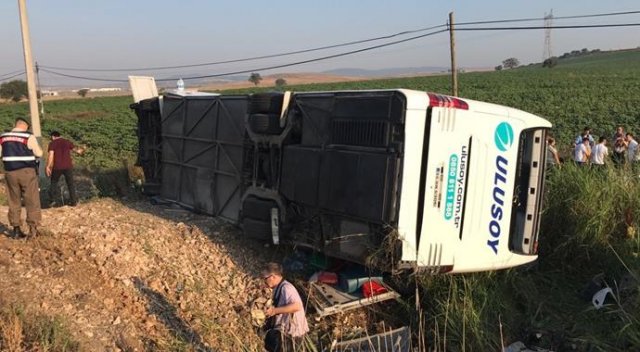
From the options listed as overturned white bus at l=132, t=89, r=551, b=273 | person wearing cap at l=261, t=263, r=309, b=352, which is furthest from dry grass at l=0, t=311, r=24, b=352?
overturned white bus at l=132, t=89, r=551, b=273

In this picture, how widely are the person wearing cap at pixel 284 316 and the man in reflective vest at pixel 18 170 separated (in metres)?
3.87

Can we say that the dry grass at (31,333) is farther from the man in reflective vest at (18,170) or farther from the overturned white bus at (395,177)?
the man in reflective vest at (18,170)

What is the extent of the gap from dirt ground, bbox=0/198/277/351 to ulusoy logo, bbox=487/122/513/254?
2.48m

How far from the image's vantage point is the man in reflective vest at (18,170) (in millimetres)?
6734

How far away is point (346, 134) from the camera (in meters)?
5.21

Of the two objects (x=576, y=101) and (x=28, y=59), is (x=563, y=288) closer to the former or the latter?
(x=28, y=59)

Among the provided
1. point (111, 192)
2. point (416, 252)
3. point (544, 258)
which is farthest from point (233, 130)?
point (111, 192)

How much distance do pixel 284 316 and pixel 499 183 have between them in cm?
256

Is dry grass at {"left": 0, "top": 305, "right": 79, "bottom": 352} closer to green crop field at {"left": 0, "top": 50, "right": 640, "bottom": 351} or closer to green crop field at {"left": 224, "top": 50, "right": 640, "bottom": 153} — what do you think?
green crop field at {"left": 0, "top": 50, "right": 640, "bottom": 351}

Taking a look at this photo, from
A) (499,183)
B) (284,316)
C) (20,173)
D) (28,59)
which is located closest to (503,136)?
(499,183)

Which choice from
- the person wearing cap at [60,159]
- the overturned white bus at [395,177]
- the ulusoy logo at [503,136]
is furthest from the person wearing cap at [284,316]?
the person wearing cap at [60,159]

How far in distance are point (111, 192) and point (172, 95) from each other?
10.7 feet

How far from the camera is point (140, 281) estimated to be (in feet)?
18.6

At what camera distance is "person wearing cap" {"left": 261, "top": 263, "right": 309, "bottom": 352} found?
438 centimetres
